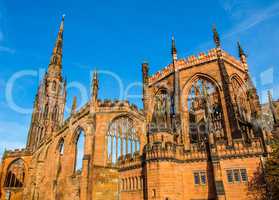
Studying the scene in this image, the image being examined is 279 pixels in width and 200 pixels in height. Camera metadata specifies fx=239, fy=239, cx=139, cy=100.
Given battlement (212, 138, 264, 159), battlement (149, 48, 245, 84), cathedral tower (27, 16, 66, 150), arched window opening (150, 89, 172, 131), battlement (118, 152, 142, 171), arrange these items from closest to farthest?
battlement (212, 138, 264, 159), arched window opening (150, 89, 172, 131), battlement (118, 152, 142, 171), battlement (149, 48, 245, 84), cathedral tower (27, 16, 66, 150)

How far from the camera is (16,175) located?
51.8 metres

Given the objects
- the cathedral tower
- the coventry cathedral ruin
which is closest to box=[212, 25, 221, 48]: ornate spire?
the coventry cathedral ruin

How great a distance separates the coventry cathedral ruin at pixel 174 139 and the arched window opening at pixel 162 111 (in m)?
0.13

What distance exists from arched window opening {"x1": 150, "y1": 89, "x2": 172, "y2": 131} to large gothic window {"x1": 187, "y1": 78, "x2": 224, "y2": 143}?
2930 mm

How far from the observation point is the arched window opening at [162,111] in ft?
87.9

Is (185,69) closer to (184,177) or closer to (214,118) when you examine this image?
(214,118)

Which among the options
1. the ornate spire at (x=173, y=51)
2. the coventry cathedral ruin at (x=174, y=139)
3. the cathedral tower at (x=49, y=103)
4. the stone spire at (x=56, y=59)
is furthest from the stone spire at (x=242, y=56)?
the stone spire at (x=56, y=59)

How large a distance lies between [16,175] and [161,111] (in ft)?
132

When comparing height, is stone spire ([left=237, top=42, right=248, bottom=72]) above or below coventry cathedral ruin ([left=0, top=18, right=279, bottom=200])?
above

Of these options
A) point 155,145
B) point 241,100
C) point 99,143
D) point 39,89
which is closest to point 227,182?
point 155,145

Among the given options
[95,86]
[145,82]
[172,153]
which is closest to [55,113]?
[95,86]

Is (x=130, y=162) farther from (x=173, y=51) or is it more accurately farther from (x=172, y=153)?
(x=173, y=51)

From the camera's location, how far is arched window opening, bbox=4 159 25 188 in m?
51.0

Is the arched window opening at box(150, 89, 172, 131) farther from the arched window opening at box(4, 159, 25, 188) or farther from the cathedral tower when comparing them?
the arched window opening at box(4, 159, 25, 188)
